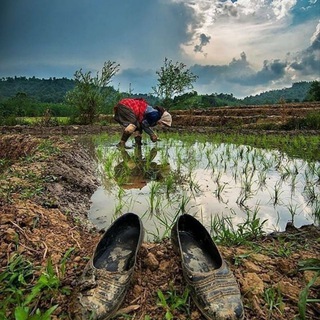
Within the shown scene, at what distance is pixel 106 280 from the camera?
1521mm

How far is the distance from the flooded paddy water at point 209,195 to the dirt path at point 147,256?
0.28 metres

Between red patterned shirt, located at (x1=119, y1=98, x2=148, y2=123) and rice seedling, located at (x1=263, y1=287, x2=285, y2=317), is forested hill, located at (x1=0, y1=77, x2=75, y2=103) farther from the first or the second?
rice seedling, located at (x1=263, y1=287, x2=285, y2=317)

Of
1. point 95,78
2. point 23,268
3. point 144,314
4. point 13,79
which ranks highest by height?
point 13,79

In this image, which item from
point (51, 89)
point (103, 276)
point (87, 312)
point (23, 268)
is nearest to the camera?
point (87, 312)

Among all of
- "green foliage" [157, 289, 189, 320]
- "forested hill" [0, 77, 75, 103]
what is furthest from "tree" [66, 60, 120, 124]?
"forested hill" [0, 77, 75, 103]

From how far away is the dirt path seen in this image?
4.96ft

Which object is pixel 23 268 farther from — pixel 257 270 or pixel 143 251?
pixel 257 270

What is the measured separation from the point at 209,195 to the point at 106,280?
1979 mm

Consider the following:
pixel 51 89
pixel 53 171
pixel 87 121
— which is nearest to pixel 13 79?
pixel 51 89

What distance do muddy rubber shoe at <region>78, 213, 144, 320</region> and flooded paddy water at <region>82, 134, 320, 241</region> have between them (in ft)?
1.48

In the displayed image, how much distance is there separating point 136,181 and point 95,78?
33.6 feet

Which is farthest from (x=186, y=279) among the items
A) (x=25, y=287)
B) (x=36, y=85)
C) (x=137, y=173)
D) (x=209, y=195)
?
(x=36, y=85)

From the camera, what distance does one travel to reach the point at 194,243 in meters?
2.02

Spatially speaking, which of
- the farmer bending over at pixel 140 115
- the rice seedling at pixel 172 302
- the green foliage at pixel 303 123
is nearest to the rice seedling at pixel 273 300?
the rice seedling at pixel 172 302
